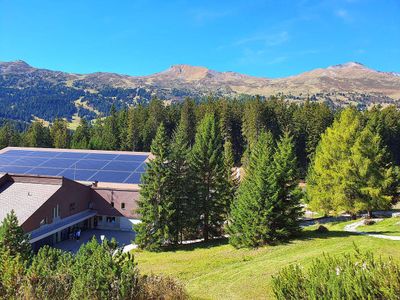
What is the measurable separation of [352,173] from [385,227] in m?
7.22

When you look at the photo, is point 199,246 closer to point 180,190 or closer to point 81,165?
point 180,190

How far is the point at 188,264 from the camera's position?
26.0 metres

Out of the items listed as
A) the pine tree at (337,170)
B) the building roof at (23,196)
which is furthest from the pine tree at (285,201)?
the building roof at (23,196)

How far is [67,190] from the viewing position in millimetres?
40312

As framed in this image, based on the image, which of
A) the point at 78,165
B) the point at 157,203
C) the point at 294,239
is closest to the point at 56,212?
the point at 157,203

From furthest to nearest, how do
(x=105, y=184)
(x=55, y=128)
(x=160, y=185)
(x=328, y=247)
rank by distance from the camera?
(x=55, y=128)
(x=105, y=184)
(x=160, y=185)
(x=328, y=247)

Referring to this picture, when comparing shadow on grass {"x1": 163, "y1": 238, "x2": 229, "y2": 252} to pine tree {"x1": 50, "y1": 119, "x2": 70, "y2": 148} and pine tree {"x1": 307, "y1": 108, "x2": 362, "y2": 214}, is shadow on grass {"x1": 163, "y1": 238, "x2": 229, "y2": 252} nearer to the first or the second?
pine tree {"x1": 307, "y1": 108, "x2": 362, "y2": 214}

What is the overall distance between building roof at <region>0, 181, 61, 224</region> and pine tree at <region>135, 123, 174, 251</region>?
10570mm

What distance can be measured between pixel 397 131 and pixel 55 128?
262ft

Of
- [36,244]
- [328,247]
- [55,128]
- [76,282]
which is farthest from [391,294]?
[55,128]

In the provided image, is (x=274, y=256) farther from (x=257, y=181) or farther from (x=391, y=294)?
(x=391, y=294)

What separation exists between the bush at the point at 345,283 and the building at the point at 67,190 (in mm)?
25946

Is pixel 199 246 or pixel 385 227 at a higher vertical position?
pixel 385 227

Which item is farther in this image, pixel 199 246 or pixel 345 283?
pixel 199 246
